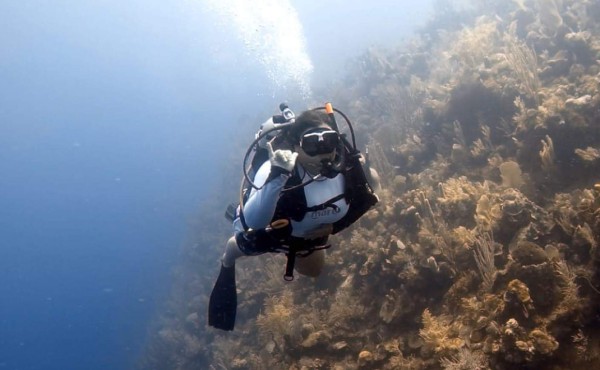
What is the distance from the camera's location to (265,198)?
10.9ft

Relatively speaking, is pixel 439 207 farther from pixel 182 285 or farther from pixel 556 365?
pixel 182 285

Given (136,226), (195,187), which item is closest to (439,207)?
(195,187)

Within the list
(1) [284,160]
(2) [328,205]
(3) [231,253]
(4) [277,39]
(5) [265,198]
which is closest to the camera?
(1) [284,160]

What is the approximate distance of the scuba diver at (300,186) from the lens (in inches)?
128

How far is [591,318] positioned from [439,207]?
9.88 ft

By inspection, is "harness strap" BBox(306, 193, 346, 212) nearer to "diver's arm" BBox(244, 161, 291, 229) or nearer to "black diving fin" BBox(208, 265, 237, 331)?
"diver's arm" BBox(244, 161, 291, 229)

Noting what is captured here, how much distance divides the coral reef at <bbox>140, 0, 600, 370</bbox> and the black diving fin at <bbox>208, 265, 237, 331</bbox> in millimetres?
1350

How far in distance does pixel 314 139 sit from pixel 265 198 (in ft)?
2.22

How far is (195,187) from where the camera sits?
41.1 m

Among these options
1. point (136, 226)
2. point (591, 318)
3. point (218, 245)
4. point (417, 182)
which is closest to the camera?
point (591, 318)

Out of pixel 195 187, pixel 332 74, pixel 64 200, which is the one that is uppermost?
pixel 332 74

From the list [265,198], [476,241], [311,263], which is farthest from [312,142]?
[476,241]

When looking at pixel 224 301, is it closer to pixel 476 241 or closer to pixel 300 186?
pixel 300 186

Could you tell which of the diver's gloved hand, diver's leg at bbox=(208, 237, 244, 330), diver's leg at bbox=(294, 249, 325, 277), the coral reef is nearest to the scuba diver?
the diver's gloved hand
